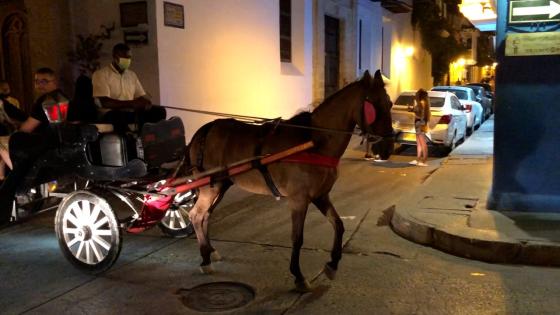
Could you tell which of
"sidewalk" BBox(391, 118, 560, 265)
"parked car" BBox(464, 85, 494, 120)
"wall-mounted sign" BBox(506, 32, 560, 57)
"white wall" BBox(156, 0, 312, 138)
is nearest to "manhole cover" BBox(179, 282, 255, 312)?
"sidewalk" BBox(391, 118, 560, 265)

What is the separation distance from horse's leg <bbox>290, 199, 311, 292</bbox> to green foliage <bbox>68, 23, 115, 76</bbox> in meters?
7.34

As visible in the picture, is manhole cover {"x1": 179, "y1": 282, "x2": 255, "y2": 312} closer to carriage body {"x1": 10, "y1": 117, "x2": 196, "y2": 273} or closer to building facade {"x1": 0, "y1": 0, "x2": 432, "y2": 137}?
carriage body {"x1": 10, "y1": 117, "x2": 196, "y2": 273}

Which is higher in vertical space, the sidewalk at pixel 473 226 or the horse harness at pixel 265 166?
the horse harness at pixel 265 166

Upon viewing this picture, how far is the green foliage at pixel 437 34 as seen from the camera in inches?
1176

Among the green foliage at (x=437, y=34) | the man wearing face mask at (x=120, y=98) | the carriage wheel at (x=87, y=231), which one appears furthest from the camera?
the green foliage at (x=437, y=34)

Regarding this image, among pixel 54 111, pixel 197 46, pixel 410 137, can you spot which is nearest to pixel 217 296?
pixel 54 111

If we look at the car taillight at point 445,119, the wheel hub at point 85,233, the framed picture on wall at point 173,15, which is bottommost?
the wheel hub at point 85,233

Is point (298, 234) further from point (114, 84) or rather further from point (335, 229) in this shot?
point (114, 84)

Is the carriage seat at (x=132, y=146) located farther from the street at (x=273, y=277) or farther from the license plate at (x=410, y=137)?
the license plate at (x=410, y=137)

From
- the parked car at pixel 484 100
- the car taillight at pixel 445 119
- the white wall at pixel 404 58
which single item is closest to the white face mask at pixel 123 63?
the car taillight at pixel 445 119

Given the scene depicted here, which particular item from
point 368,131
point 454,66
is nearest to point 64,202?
point 368,131

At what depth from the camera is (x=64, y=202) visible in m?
5.71

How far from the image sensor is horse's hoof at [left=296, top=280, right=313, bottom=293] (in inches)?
198

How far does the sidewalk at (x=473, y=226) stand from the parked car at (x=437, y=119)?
471 centimetres
